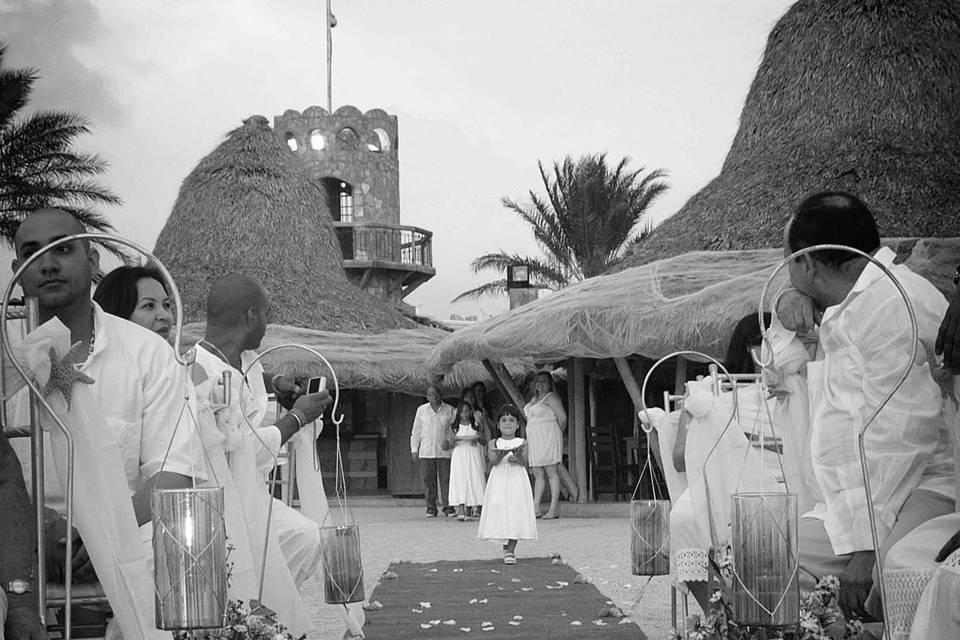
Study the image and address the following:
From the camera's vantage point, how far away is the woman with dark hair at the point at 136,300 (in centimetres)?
628

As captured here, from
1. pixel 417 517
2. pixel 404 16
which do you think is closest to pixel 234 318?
pixel 417 517

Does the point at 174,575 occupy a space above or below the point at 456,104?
below

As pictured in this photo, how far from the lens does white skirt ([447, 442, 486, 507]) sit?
726 inches

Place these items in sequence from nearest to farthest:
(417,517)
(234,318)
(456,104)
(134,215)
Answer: (234,318) → (417,517) → (134,215) → (456,104)

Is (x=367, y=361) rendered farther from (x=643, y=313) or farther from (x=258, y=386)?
(x=258, y=386)

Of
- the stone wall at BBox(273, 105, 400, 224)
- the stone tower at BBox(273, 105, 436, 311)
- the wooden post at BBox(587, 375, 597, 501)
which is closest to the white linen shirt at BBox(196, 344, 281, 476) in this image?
the wooden post at BBox(587, 375, 597, 501)

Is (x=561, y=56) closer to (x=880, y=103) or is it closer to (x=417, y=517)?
(x=880, y=103)

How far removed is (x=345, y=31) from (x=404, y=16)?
337 inches

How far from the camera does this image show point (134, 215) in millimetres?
30562

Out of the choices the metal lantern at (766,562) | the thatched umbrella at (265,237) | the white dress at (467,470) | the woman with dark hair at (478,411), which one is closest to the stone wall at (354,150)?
the thatched umbrella at (265,237)

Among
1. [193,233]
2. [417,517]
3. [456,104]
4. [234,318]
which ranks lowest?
[417,517]

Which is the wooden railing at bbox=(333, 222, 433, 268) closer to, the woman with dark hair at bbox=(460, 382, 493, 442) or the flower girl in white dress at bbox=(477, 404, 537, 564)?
the woman with dark hair at bbox=(460, 382, 493, 442)

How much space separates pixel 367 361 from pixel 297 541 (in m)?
17.9

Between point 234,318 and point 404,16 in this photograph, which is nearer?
point 234,318
